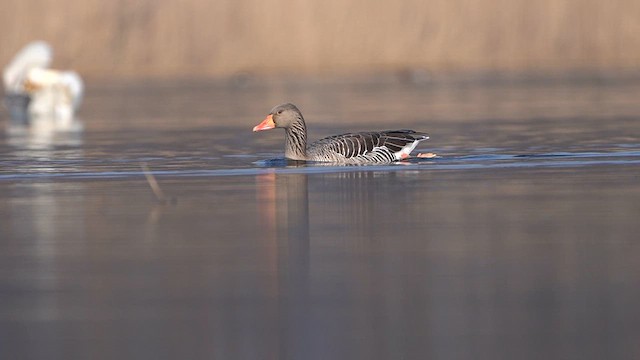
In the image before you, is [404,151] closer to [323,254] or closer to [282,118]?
[282,118]

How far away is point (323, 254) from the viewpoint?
9.66 metres

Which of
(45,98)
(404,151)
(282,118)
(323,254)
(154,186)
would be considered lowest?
(323,254)

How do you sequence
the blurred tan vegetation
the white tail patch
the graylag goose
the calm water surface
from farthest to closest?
1. the blurred tan vegetation
2. the white tail patch
3. the graylag goose
4. the calm water surface

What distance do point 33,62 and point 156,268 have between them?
102 ft

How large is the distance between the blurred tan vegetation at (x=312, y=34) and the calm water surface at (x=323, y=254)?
49.1 meters

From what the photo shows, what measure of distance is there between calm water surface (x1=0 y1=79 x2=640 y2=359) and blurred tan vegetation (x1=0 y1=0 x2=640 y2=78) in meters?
49.1

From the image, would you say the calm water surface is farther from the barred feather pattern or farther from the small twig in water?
the barred feather pattern

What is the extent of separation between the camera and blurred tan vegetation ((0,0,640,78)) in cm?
7006

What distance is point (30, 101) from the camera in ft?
121

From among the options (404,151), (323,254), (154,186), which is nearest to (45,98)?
(404,151)

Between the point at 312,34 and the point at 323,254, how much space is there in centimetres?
6602

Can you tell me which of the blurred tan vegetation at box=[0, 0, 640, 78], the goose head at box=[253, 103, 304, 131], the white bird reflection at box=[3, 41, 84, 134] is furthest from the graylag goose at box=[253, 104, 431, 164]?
the blurred tan vegetation at box=[0, 0, 640, 78]

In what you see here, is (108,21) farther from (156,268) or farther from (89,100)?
(156,268)

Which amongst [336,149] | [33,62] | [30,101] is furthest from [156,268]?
[33,62]
